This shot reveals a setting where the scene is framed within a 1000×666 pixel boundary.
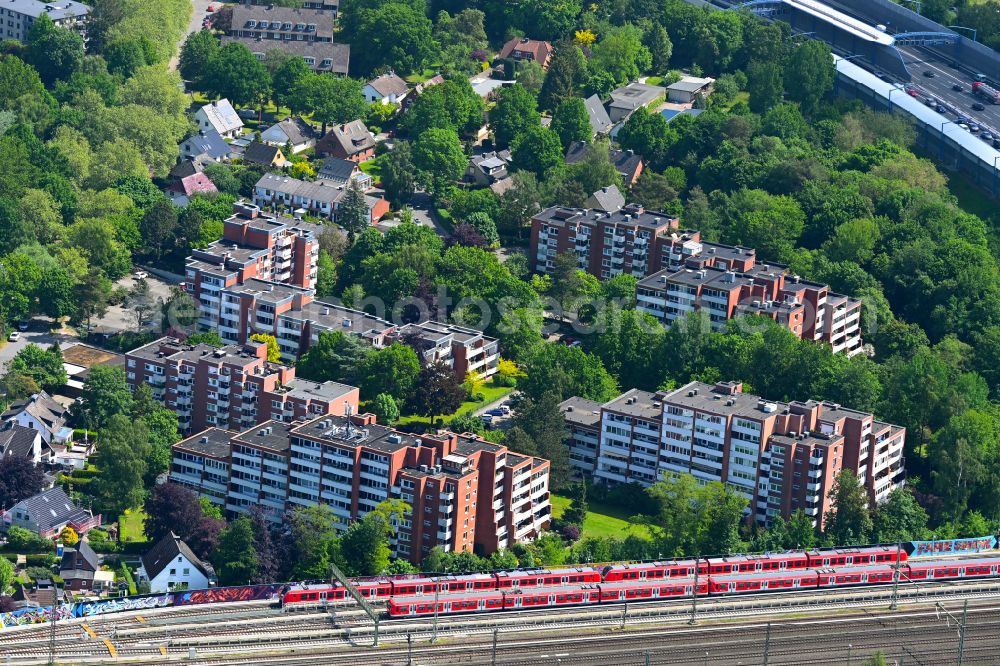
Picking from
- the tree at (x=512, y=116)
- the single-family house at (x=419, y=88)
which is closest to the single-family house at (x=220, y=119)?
the single-family house at (x=419, y=88)

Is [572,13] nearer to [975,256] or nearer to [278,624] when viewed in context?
[975,256]

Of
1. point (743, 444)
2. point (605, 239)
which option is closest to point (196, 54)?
point (605, 239)

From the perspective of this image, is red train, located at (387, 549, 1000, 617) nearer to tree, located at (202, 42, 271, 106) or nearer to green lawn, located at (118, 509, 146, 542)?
green lawn, located at (118, 509, 146, 542)

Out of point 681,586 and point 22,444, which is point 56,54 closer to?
point 22,444

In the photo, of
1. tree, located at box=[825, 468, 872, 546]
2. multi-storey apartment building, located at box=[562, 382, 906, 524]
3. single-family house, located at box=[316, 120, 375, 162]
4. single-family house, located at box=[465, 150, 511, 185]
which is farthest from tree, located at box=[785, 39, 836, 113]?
tree, located at box=[825, 468, 872, 546]

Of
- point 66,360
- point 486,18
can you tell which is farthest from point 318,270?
point 486,18

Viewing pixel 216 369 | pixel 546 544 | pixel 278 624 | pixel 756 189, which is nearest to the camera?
pixel 278 624
